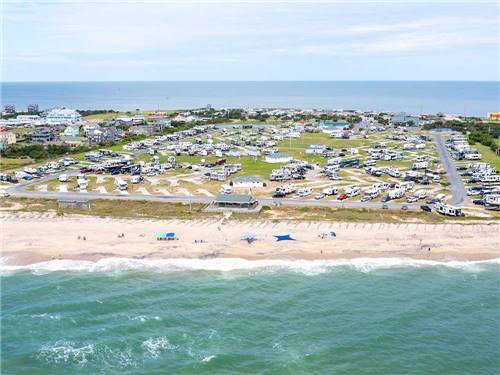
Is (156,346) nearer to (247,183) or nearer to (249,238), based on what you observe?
(249,238)

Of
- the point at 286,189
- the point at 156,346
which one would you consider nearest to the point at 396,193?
the point at 286,189

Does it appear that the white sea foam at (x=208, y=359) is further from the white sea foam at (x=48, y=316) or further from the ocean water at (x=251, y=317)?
the white sea foam at (x=48, y=316)

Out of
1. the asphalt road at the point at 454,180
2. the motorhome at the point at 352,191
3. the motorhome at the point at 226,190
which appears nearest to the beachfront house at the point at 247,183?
the motorhome at the point at 226,190

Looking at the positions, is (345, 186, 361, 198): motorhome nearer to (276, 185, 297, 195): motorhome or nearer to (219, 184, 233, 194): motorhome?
(276, 185, 297, 195): motorhome

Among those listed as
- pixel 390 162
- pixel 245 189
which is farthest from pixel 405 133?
pixel 245 189

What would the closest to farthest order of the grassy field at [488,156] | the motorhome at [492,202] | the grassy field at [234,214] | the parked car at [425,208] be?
the grassy field at [234,214], the parked car at [425,208], the motorhome at [492,202], the grassy field at [488,156]

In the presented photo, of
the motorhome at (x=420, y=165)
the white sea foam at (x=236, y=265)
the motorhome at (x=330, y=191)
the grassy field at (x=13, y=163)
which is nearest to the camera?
the white sea foam at (x=236, y=265)
